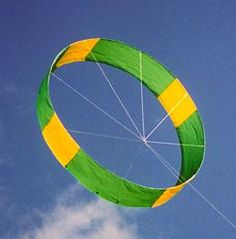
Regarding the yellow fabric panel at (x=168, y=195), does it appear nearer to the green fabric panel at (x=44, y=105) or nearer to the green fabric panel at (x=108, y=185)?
the green fabric panel at (x=108, y=185)

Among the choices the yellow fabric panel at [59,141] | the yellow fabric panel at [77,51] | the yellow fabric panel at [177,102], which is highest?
the yellow fabric panel at [77,51]

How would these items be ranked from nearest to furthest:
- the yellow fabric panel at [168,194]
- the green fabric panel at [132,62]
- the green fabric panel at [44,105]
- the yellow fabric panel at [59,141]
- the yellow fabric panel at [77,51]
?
1. the yellow fabric panel at [168,194]
2. the yellow fabric panel at [59,141]
3. the green fabric panel at [44,105]
4. the yellow fabric panel at [77,51]
5. the green fabric panel at [132,62]

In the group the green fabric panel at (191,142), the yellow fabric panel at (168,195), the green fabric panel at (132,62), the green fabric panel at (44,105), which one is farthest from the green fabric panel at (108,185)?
the green fabric panel at (132,62)

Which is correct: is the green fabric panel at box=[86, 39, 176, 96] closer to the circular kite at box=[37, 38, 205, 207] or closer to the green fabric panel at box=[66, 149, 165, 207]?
the circular kite at box=[37, 38, 205, 207]

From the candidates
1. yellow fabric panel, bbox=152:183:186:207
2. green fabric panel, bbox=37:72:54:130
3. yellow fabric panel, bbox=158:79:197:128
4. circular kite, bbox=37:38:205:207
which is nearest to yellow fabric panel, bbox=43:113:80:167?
circular kite, bbox=37:38:205:207

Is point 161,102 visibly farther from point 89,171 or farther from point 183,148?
point 89,171

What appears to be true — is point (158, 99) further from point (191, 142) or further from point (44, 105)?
point (44, 105)

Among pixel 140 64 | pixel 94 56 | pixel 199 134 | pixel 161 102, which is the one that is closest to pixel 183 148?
pixel 199 134

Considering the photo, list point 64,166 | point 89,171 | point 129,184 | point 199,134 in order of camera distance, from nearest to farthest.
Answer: point 129,184 < point 89,171 < point 64,166 < point 199,134
